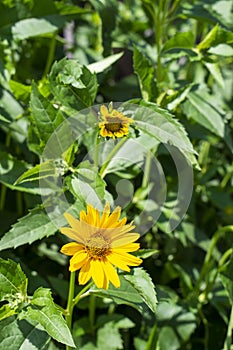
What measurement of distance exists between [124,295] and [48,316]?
16cm

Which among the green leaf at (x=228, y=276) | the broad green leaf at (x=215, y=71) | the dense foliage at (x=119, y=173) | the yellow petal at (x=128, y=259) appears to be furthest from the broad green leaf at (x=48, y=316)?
the broad green leaf at (x=215, y=71)

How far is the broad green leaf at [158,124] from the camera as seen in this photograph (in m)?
0.92

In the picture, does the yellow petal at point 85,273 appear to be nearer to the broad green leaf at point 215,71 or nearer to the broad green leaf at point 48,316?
the broad green leaf at point 48,316

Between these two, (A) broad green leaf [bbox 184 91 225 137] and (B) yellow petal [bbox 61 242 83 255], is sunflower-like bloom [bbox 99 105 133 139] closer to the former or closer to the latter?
(B) yellow petal [bbox 61 242 83 255]

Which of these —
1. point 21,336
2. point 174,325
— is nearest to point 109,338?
point 174,325

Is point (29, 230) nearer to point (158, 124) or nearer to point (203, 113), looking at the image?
point (158, 124)

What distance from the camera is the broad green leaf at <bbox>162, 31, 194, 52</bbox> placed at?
1.12 meters

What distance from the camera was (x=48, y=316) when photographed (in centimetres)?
80

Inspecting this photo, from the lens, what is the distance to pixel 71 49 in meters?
1.43

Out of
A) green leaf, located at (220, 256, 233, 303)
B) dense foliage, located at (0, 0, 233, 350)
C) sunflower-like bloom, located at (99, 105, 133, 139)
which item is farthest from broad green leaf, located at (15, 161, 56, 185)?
green leaf, located at (220, 256, 233, 303)

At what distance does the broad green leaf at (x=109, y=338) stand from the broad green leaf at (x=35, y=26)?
551 mm

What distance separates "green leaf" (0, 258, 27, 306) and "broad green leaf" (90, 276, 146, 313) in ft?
0.34

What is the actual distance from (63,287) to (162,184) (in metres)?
0.28

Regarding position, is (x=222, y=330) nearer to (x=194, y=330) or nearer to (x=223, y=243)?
(x=194, y=330)
